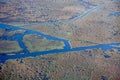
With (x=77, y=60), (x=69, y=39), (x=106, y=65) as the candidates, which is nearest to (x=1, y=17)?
(x=69, y=39)

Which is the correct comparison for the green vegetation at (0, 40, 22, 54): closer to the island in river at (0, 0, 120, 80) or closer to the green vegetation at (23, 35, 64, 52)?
the island in river at (0, 0, 120, 80)

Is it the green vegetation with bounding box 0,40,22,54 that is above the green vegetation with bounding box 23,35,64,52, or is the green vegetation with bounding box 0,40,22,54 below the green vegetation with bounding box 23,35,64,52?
below

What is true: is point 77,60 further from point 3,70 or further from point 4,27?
point 4,27

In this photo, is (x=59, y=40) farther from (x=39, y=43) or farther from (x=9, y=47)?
(x=9, y=47)

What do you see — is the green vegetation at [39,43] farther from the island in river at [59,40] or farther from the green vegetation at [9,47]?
the green vegetation at [9,47]

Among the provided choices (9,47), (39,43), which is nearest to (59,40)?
(39,43)

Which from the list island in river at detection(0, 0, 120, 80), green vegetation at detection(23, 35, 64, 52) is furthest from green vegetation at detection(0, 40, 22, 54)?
green vegetation at detection(23, 35, 64, 52)
